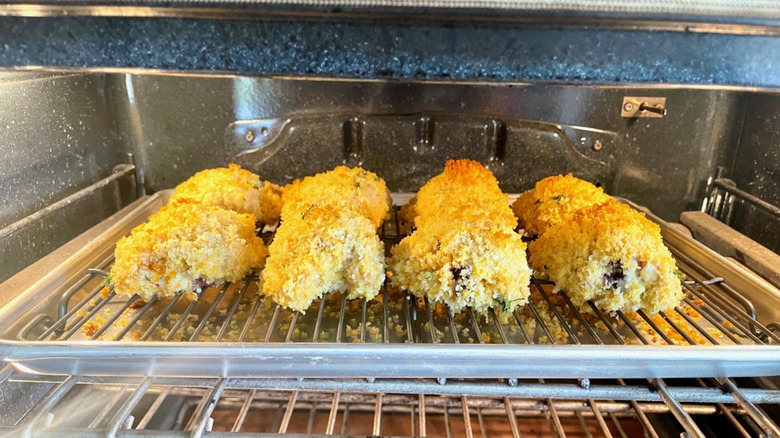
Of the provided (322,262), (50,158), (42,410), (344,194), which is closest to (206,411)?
(42,410)

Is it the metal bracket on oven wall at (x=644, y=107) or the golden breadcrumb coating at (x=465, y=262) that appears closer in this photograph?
the golden breadcrumb coating at (x=465, y=262)

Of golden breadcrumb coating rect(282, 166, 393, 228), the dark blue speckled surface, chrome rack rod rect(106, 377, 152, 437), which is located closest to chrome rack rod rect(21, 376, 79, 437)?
chrome rack rod rect(106, 377, 152, 437)

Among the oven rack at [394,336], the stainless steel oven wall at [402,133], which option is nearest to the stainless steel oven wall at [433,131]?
the stainless steel oven wall at [402,133]

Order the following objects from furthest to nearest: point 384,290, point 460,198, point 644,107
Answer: point 644,107 < point 460,198 < point 384,290

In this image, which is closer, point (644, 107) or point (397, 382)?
point (397, 382)

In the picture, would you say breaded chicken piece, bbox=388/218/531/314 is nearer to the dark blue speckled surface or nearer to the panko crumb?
the dark blue speckled surface

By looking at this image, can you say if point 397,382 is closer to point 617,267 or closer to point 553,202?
point 617,267

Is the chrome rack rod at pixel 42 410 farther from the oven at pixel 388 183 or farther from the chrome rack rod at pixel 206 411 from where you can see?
the chrome rack rod at pixel 206 411
